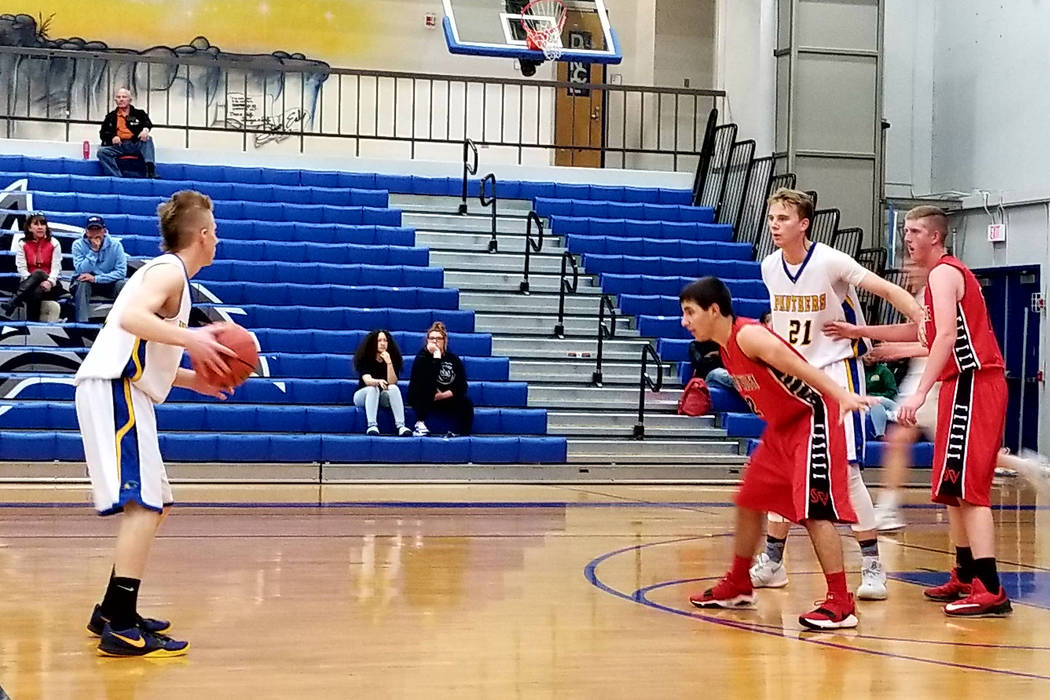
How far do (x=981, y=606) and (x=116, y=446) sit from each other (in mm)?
3186

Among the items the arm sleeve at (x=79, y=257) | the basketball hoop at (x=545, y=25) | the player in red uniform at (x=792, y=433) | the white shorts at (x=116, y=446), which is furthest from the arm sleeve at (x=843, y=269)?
the basketball hoop at (x=545, y=25)

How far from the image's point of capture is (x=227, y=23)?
57.5 feet

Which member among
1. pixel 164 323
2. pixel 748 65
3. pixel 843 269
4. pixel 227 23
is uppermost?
pixel 227 23

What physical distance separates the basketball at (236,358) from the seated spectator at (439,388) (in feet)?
21.5

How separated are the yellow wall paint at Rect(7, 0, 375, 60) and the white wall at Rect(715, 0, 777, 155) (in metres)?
4.65

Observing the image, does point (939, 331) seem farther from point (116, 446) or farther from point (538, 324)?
point (538, 324)

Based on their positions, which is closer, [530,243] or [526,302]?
[526,302]

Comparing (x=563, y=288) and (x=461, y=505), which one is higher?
(x=563, y=288)

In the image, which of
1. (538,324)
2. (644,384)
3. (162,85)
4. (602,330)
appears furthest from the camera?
(162,85)

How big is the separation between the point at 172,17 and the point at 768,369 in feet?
46.9

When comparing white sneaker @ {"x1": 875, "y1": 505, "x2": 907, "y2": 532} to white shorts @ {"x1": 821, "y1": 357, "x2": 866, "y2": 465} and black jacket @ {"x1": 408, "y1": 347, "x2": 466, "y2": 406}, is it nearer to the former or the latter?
white shorts @ {"x1": 821, "y1": 357, "x2": 866, "y2": 465}

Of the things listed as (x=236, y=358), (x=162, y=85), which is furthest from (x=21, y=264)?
(x=236, y=358)

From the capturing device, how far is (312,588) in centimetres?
549

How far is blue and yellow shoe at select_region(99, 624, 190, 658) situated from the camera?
4148 mm
